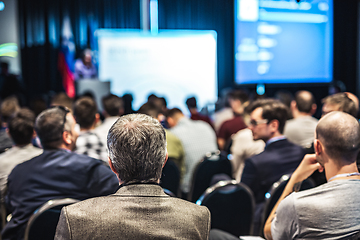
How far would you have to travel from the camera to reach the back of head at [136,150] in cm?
120

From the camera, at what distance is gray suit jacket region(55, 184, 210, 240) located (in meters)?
1.10

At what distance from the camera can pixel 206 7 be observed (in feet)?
31.4

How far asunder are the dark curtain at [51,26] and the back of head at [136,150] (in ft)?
26.5

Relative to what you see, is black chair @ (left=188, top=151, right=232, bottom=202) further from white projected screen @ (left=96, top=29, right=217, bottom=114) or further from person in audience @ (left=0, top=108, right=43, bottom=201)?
white projected screen @ (left=96, top=29, right=217, bottom=114)

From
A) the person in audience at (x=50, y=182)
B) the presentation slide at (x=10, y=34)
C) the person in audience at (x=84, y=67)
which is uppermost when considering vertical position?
the presentation slide at (x=10, y=34)

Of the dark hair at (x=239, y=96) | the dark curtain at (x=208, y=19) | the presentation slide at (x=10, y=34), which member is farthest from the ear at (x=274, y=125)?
the presentation slide at (x=10, y=34)

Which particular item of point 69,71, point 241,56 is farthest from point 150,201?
point 69,71

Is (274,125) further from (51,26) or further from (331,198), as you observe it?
(51,26)

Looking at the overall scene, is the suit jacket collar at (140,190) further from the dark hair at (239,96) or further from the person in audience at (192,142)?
the dark hair at (239,96)

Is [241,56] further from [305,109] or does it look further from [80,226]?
[80,226]

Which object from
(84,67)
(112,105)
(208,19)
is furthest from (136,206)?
(208,19)

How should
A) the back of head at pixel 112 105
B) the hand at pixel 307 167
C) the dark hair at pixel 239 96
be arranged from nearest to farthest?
1. the hand at pixel 307 167
2. the back of head at pixel 112 105
3. the dark hair at pixel 239 96

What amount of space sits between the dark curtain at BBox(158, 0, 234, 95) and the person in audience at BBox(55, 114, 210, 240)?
27.5 ft

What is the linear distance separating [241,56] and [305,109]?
3991 mm
